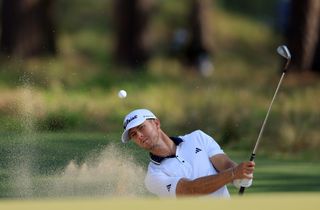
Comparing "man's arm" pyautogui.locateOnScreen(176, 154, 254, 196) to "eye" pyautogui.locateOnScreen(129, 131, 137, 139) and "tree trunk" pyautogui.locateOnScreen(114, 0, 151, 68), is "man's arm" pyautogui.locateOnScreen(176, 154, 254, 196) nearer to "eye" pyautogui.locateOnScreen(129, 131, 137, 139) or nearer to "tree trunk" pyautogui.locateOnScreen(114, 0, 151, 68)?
"eye" pyautogui.locateOnScreen(129, 131, 137, 139)

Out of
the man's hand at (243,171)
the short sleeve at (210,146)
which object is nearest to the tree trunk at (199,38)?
the short sleeve at (210,146)

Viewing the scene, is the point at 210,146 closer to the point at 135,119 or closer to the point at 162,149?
the point at 162,149

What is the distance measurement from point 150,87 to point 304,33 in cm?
320

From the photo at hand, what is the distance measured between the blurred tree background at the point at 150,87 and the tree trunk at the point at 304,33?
0.02 m

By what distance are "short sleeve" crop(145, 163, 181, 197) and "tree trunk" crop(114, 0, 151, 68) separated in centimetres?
1879

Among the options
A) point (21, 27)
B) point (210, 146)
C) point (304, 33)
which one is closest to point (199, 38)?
point (21, 27)

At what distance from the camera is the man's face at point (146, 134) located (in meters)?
8.66

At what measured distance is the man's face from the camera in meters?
8.66

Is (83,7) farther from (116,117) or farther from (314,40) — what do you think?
(116,117)

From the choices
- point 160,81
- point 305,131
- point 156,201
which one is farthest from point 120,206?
point 160,81

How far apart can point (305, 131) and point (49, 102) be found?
3.12 m

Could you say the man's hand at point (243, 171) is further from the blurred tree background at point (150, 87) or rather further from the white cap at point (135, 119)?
the blurred tree background at point (150, 87)

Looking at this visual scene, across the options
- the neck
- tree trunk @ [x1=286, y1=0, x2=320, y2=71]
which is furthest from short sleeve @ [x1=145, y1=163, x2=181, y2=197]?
tree trunk @ [x1=286, y1=0, x2=320, y2=71]

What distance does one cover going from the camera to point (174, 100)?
57.6ft
